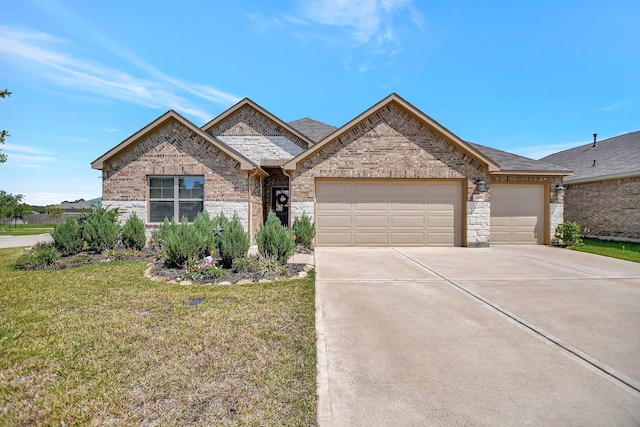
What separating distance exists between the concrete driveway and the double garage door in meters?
4.84

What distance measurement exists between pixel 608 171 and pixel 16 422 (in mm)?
21177

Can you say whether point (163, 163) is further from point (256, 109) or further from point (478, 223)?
→ point (478, 223)

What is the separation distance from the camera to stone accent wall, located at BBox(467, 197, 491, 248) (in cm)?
1179

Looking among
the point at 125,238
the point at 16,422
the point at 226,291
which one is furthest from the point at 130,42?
the point at 16,422

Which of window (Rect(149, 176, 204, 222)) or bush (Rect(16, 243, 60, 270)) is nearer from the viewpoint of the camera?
bush (Rect(16, 243, 60, 270))

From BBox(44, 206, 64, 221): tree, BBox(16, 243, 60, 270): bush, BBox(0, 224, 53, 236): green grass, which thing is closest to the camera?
BBox(16, 243, 60, 270): bush

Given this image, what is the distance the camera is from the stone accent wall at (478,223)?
464 inches

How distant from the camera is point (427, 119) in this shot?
37.6ft

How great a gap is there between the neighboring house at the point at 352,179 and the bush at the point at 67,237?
2.32m

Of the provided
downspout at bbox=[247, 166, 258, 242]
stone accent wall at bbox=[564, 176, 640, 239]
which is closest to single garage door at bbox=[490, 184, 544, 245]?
stone accent wall at bbox=[564, 176, 640, 239]

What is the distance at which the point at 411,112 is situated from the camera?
455 inches

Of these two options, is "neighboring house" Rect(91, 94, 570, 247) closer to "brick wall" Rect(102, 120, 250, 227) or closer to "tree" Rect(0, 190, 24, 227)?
"brick wall" Rect(102, 120, 250, 227)

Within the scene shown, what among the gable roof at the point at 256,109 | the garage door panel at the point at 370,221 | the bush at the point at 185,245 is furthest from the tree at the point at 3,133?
the garage door panel at the point at 370,221

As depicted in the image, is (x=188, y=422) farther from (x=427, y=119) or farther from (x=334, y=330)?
(x=427, y=119)
